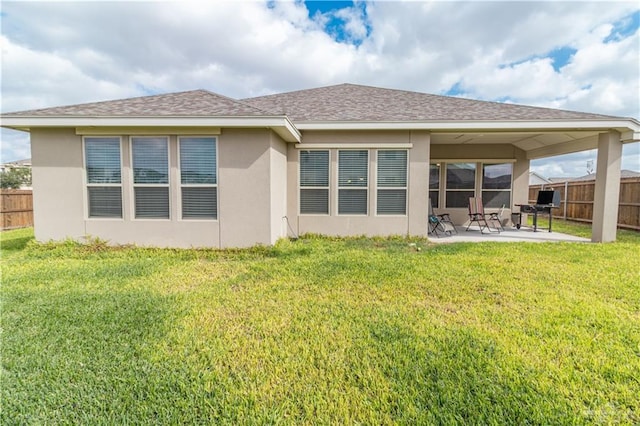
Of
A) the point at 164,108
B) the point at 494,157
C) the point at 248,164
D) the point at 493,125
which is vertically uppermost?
the point at 164,108

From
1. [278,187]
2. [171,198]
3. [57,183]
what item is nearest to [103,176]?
[57,183]

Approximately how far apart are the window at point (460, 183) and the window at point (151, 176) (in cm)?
955

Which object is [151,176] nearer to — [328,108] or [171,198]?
[171,198]

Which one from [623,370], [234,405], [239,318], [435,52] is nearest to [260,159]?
[239,318]

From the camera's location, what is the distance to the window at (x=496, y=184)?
10961mm

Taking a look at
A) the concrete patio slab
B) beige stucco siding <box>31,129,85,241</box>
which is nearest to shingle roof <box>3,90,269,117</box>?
beige stucco siding <box>31,129,85,241</box>

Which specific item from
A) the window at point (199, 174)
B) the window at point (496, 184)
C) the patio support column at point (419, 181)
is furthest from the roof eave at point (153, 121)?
the window at point (496, 184)

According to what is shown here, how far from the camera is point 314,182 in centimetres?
793

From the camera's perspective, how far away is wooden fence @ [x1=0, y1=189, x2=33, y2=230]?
1069 centimetres

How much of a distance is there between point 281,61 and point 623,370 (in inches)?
631

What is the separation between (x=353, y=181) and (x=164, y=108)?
4865 mm

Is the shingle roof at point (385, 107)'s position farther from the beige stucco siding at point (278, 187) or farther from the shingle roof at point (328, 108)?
the beige stucco siding at point (278, 187)

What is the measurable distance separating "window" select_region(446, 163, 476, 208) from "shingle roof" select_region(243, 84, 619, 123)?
256cm

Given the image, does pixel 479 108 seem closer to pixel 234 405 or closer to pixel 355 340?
pixel 355 340
